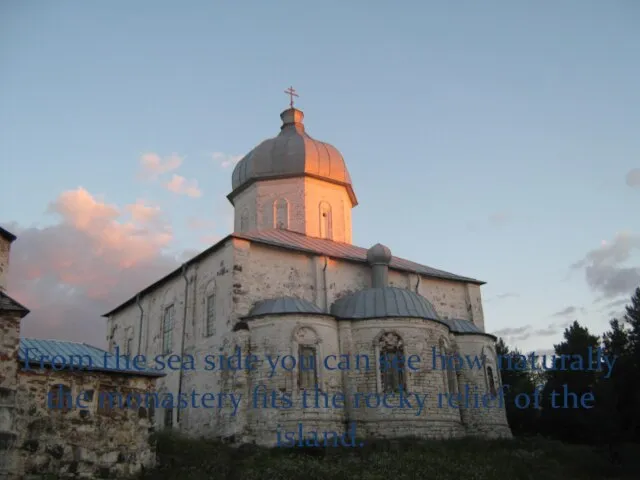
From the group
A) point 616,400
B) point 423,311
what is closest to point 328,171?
point 423,311

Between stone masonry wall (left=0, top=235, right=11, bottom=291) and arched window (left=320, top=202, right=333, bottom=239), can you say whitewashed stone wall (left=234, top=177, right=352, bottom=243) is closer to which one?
arched window (left=320, top=202, right=333, bottom=239)

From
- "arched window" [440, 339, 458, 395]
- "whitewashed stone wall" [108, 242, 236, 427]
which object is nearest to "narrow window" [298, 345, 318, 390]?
"whitewashed stone wall" [108, 242, 236, 427]

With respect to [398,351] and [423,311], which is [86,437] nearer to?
[398,351]

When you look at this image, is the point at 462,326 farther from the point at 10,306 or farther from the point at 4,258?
the point at 10,306

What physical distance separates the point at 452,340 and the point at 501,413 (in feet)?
10.8

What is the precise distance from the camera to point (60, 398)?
15672 millimetres

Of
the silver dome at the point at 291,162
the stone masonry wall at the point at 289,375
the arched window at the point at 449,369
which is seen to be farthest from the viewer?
the silver dome at the point at 291,162

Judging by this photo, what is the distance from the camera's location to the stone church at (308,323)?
70.9 ft

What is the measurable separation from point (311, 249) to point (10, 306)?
12182 millimetres

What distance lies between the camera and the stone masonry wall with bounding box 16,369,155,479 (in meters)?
15.0

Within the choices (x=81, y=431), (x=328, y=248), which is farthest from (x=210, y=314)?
(x=81, y=431)

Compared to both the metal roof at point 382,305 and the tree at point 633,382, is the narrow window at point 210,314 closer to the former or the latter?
the metal roof at point 382,305

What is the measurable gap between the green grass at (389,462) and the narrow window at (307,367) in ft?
7.96

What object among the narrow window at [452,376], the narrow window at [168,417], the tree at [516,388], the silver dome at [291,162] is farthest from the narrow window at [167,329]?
the tree at [516,388]
